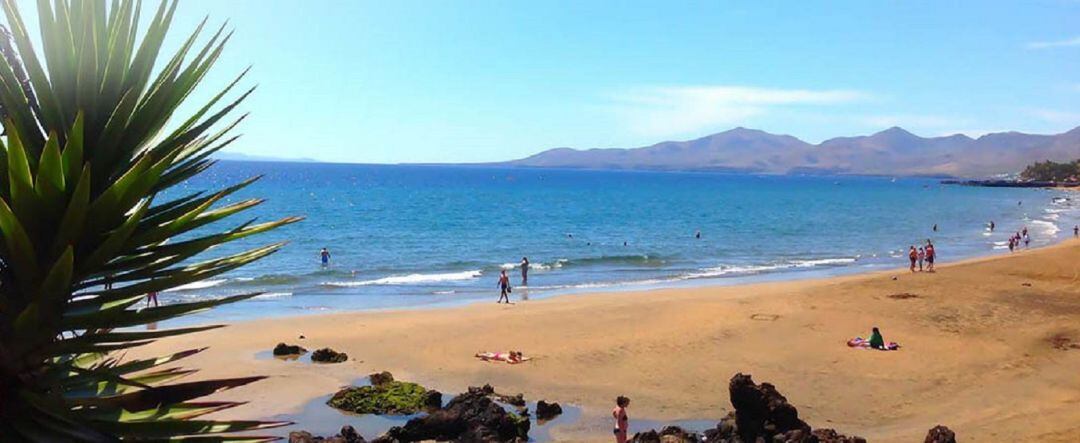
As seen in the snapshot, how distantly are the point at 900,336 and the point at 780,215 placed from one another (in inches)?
2824

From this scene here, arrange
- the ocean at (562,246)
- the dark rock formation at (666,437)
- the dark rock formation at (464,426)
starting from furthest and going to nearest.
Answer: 1. the ocean at (562,246)
2. the dark rock formation at (464,426)
3. the dark rock formation at (666,437)

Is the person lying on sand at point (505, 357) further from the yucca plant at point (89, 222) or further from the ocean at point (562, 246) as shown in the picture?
the yucca plant at point (89, 222)

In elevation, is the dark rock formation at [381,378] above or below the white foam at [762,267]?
above

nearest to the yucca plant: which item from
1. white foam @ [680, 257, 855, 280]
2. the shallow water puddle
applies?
the shallow water puddle

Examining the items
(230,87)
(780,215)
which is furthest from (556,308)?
(780,215)

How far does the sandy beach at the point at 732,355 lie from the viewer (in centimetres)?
1520

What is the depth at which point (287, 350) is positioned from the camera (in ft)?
64.7

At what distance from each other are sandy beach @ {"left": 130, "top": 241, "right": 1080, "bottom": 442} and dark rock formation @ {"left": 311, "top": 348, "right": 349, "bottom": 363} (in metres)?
0.40

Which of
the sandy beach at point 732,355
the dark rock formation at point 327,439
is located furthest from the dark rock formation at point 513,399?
the dark rock formation at point 327,439

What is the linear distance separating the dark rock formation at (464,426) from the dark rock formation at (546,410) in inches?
64.3

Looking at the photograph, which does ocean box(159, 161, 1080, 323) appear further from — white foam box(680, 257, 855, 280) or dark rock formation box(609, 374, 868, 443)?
dark rock formation box(609, 374, 868, 443)

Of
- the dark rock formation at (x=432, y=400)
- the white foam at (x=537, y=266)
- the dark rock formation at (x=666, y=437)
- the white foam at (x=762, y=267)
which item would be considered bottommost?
the white foam at (x=762, y=267)

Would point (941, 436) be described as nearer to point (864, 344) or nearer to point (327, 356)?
point (864, 344)

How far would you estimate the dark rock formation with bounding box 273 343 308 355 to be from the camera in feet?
64.5
